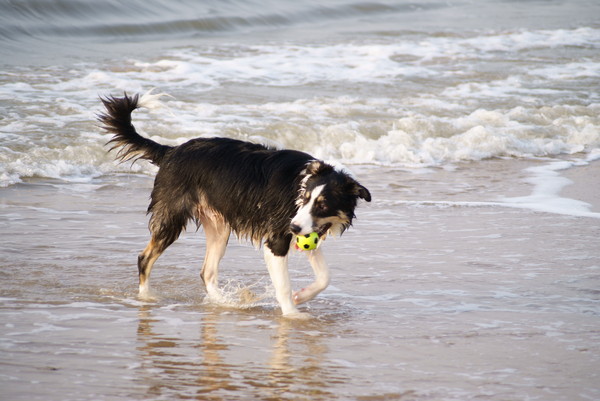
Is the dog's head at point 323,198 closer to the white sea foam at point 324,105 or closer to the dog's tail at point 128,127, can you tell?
the dog's tail at point 128,127

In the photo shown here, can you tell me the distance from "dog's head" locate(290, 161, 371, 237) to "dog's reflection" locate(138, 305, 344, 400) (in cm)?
70

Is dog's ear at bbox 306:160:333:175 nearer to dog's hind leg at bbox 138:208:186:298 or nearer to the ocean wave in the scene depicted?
dog's hind leg at bbox 138:208:186:298

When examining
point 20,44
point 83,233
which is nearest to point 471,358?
point 83,233

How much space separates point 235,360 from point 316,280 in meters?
1.38

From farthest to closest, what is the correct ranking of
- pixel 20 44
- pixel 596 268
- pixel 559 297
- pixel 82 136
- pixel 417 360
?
pixel 20 44
pixel 82 136
pixel 596 268
pixel 559 297
pixel 417 360

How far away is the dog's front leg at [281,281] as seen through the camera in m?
5.98

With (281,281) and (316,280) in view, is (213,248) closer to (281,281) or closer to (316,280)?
(281,281)

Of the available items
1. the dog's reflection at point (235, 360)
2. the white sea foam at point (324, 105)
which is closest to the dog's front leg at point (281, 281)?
the dog's reflection at point (235, 360)

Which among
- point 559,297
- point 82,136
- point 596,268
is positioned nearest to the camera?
point 559,297

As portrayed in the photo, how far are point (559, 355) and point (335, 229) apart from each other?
1813mm

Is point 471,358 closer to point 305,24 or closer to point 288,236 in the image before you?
point 288,236

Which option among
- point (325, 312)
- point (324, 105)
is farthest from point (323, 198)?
point (324, 105)

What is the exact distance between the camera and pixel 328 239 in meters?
8.07

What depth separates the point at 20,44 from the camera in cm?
1833
